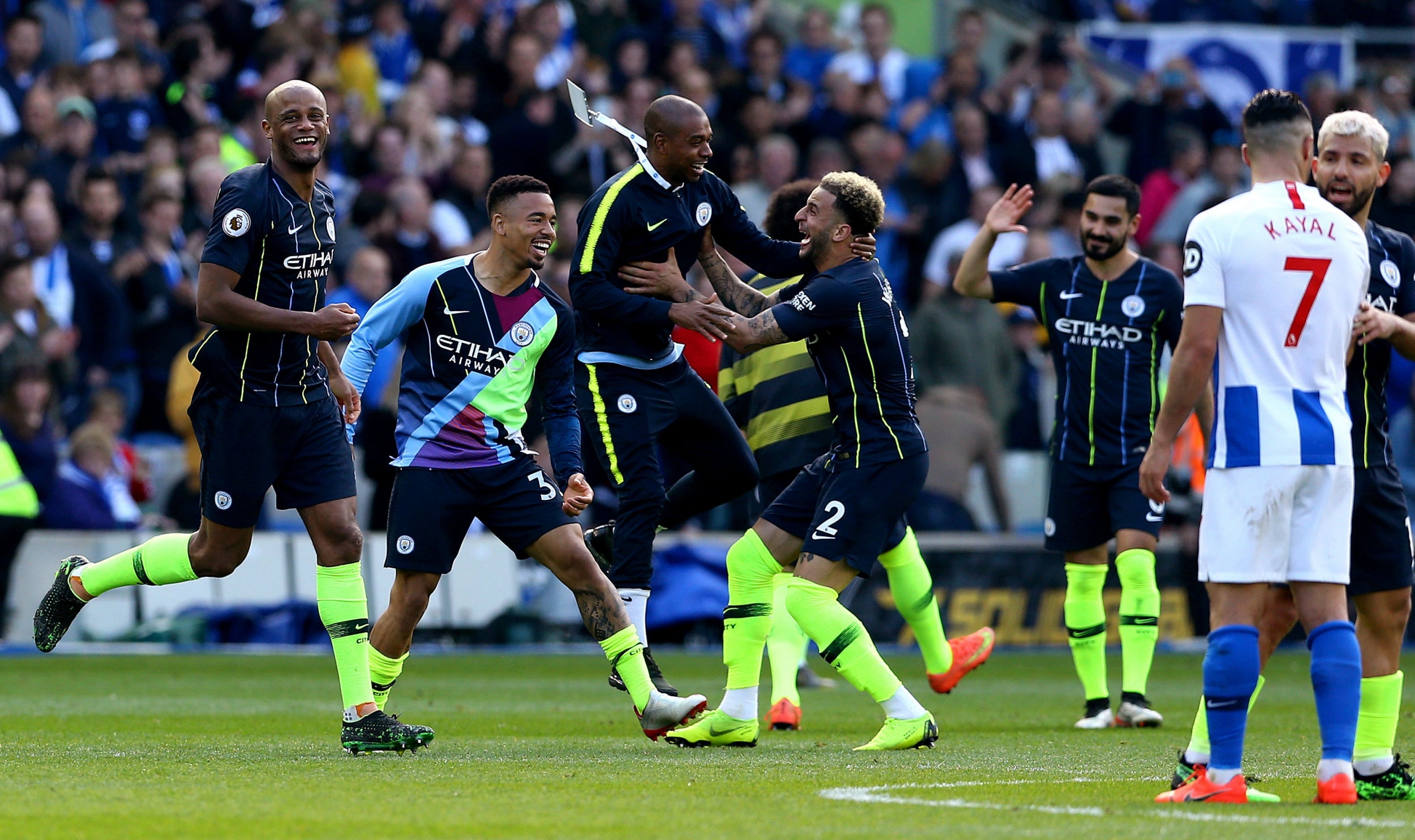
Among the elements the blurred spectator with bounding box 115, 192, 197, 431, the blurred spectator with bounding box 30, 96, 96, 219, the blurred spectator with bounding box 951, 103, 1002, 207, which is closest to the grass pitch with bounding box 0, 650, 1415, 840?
the blurred spectator with bounding box 115, 192, 197, 431

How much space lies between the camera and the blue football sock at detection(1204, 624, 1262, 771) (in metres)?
6.12

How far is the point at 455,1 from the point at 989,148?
5.59 metres

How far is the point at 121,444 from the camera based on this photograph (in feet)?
50.6

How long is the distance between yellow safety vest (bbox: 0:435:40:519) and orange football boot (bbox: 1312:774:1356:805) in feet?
34.4

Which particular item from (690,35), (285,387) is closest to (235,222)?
(285,387)

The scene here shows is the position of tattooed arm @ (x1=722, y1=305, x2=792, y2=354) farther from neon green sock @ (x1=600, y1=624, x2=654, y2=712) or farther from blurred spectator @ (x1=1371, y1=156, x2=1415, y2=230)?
blurred spectator @ (x1=1371, y1=156, x2=1415, y2=230)

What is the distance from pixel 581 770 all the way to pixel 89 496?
29.5 ft

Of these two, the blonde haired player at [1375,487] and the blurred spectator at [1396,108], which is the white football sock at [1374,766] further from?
the blurred spectator at [1396,108]

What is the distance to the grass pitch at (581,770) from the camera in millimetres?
5621

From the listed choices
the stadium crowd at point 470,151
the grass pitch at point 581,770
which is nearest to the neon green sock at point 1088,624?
the grass pitch at point 581,770

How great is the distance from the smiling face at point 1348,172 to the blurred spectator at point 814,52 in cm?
1500

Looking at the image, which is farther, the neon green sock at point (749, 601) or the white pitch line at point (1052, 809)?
the neon green sock at point (749, 601)

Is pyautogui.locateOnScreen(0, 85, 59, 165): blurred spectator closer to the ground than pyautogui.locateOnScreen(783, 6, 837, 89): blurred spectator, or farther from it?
closer to the ground

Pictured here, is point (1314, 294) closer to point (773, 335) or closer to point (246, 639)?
point (773, 335)
